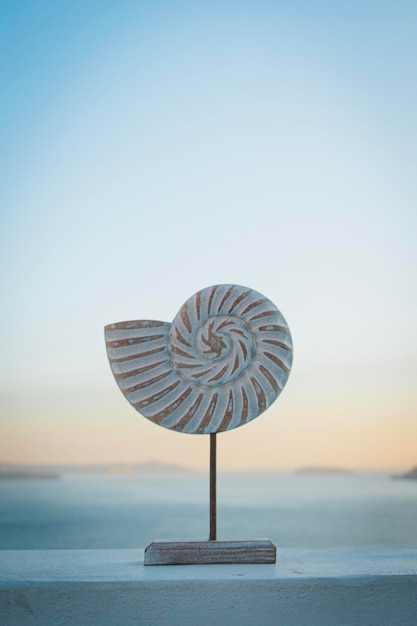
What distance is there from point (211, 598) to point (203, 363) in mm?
814

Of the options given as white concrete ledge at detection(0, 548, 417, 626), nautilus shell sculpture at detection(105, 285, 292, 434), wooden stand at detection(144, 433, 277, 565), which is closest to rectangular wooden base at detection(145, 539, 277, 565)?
wooden stand at detection(144, 433, 277, 565)

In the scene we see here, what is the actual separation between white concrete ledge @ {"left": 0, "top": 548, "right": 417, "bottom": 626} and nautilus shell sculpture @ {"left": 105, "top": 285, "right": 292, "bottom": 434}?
0.56m

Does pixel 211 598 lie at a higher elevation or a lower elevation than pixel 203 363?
lower

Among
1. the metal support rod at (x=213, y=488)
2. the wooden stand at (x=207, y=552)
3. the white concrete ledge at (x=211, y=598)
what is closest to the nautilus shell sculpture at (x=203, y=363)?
the metal support rod at (x=213, y=488)

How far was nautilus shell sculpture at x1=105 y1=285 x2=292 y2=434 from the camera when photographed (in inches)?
108

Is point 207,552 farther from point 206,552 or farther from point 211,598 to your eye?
point 211,598

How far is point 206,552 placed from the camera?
267 cm

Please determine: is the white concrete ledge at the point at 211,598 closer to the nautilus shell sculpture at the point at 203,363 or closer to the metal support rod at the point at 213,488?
the metal support rod at the point at 213,488

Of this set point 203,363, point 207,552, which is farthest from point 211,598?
point 203,363

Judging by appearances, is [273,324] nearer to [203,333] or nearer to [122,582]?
[203,333]

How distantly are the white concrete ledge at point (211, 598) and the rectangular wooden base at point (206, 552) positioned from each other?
20 cm

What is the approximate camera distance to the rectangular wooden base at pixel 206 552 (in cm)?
265

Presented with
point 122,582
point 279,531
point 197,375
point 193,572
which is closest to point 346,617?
point 193,572

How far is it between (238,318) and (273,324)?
13 centimetres
